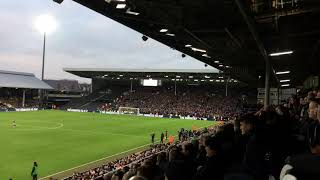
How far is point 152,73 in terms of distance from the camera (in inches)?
3145

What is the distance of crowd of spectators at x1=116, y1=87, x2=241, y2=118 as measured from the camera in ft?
246

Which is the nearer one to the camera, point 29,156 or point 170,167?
point 170,167

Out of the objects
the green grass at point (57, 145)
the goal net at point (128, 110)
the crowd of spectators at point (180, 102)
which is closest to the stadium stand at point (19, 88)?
the crowd of spectators at point (180, 102)

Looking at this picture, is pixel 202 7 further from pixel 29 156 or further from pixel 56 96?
pixel 56 96

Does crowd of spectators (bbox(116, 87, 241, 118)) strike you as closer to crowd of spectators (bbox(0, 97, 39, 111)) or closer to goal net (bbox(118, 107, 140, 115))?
goal net (bbox(118, 107, 140, 115))

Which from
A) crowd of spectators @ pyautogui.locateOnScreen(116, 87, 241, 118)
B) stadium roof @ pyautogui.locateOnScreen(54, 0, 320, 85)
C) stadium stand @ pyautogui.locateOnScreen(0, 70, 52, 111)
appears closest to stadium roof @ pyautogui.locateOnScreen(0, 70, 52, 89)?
stadium stand @ pyautogui.locateOnScreen(0, 70, 52, 111)

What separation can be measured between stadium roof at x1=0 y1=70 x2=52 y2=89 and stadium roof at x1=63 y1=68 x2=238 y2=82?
27.8ft

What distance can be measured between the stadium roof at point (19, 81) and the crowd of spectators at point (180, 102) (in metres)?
19.4

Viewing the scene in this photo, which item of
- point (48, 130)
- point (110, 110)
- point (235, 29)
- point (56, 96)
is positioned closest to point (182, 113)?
point (110, 110)

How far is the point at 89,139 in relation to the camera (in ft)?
121

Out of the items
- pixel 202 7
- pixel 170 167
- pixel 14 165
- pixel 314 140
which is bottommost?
pixel 14 165

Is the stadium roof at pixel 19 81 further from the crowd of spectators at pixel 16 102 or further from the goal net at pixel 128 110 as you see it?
the goal net at pixel 128 110

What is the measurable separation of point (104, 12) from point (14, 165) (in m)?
16.7

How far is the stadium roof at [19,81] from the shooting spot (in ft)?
266
